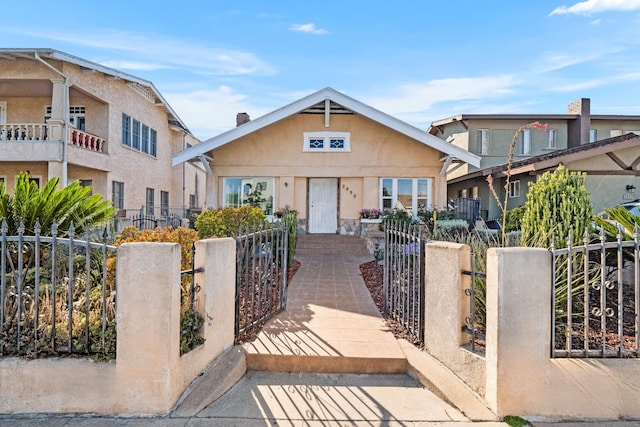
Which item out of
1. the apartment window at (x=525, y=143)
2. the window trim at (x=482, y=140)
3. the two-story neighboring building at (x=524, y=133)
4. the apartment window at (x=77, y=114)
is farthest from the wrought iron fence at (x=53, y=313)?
the apartment window at (x=525, y=143)

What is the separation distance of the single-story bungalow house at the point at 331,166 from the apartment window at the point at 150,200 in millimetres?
6384

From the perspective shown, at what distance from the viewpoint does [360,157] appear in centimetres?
1548

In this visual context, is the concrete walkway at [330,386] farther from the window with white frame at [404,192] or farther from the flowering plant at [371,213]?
the window with white frame at [404,192]

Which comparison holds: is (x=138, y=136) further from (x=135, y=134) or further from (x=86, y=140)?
(x=86, y=140)

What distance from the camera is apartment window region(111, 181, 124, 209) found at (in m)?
16.8

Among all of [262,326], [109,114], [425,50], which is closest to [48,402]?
[262,326]

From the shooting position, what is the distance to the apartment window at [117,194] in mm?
16797

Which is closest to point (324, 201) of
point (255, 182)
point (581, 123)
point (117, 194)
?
point (255, 182)

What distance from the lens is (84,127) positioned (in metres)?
16.3

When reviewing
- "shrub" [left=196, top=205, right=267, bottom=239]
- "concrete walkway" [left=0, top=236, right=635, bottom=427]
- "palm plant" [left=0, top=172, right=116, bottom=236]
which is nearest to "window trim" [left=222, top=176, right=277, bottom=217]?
"shrub" [left=196, top=205, right=267, bottom=239]

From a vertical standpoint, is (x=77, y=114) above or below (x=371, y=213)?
above

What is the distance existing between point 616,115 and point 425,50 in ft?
57.2

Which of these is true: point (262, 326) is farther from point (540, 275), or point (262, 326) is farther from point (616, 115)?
point (616, 115)

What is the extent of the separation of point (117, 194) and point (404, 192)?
13.2 metres
